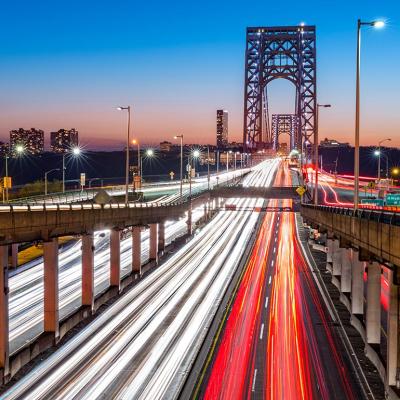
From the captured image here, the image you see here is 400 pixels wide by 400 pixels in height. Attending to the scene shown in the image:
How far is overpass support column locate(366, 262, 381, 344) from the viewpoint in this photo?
34312 mm

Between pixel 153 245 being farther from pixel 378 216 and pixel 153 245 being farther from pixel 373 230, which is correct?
pixel 378 216

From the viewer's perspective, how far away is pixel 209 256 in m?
66.9

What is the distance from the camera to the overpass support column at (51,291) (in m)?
35.7

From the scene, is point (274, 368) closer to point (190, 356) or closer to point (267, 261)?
point (190, 356)

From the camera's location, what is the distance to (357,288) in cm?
4269

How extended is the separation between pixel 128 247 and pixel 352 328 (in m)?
40.4

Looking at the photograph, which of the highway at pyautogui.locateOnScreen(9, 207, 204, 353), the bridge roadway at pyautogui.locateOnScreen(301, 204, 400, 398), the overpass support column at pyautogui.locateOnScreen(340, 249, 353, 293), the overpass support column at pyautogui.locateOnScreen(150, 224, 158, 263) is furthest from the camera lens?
the overpass support column at pyautogui.locateOnScreen(150, 224, 158, 263)

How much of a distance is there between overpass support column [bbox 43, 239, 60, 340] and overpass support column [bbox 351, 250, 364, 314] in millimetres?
20181

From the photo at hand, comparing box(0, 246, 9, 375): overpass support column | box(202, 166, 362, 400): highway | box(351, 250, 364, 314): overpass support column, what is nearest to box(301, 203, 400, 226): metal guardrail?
box(351, 250, 364, 314): overpass support column

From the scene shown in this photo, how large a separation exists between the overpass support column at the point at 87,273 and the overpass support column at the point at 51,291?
6145 mm

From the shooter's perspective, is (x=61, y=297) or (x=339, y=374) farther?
(x=61, y=297)

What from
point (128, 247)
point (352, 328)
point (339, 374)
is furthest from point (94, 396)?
point (128, 247)

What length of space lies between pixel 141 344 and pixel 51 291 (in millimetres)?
6680

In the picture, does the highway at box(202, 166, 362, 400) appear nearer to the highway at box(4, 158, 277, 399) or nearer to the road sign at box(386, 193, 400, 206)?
the highway at box(4, 158, 277, 399)
